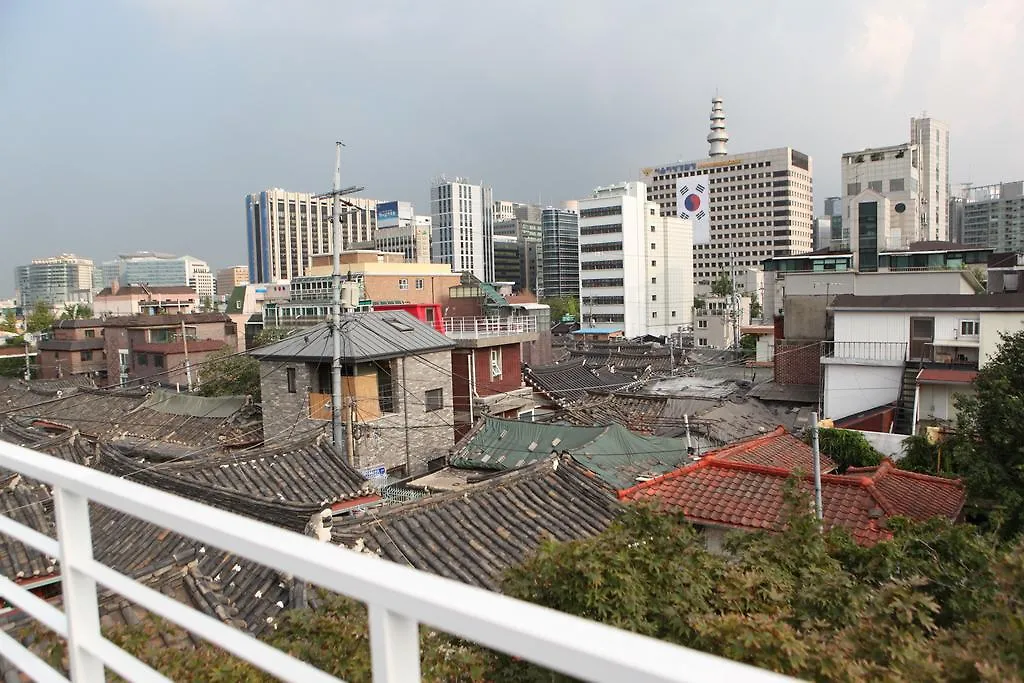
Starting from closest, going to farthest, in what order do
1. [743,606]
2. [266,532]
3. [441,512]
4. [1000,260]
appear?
[266,532] → [743,606] → [441,512] → [1000,260]

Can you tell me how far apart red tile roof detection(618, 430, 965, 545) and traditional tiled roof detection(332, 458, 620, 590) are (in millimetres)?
659

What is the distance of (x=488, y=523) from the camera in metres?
8.83

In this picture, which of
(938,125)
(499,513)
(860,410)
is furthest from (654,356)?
(938,125)

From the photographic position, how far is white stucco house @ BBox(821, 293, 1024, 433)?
17.4 meters

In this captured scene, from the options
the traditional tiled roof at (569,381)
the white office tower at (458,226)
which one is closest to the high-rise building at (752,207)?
the white office tower at (458,226)

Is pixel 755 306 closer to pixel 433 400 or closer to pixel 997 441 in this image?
pixel 433 400

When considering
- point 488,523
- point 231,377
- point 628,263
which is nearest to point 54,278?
point 628,263

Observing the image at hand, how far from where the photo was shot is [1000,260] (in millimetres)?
44656

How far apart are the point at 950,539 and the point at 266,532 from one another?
17.8 feet

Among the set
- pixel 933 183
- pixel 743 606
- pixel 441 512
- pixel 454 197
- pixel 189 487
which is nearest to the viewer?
pixel 743 606

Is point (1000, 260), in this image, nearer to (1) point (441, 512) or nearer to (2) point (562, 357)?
(2) point (562, 357)

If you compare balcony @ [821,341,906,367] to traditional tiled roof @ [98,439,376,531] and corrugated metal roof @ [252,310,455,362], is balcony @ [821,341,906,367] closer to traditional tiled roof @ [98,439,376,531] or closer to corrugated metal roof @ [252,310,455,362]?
corrugated metal roof @ [252,310,455,362]

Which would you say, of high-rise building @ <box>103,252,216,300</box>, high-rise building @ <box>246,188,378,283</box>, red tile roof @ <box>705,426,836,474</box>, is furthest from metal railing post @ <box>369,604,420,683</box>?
high-rise building @ <box>103,252,216,300</box>

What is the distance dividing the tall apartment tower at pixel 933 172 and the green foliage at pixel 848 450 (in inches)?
2956
